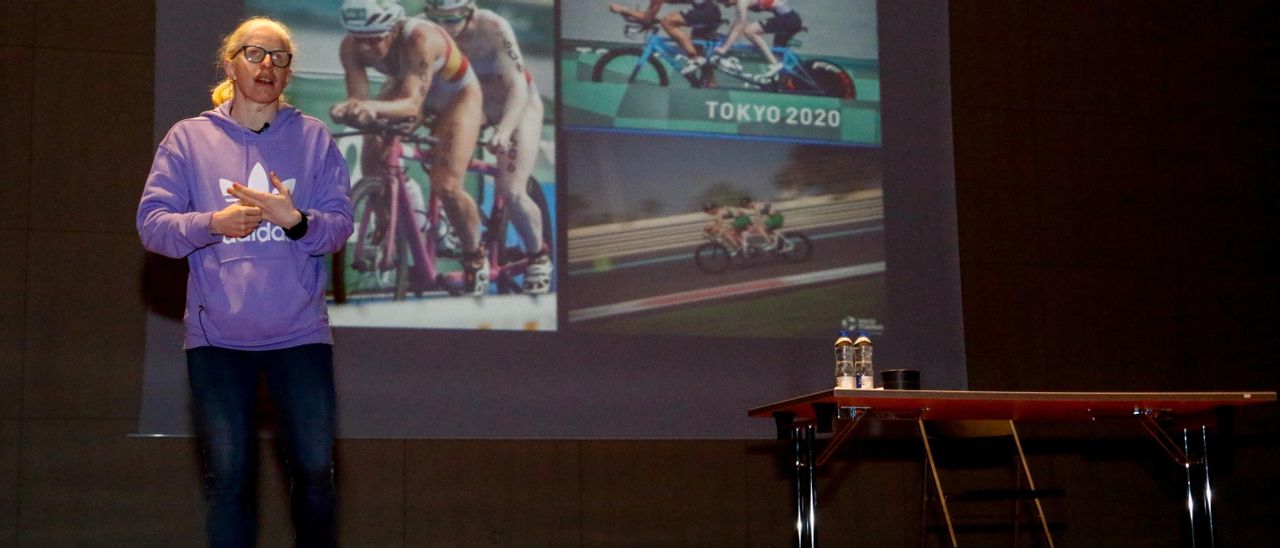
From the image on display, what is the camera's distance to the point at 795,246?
5078 millimetres

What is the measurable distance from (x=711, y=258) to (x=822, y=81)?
2.93 feet

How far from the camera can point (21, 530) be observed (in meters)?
4.21

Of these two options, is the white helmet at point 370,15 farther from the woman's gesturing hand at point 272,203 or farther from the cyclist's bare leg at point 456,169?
the woman's gesturing hand at point 272,203

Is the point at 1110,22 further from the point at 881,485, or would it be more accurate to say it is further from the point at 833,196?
the point at 881,485

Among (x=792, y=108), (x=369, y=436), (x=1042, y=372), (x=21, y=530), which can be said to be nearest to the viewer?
(x=21, y=530)

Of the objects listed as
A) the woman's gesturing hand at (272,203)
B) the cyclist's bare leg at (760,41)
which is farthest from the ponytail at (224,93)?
the cyclist's bare leg at (760,41)

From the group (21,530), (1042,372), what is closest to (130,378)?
(21,530)

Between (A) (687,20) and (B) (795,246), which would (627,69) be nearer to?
(A) (687,20)

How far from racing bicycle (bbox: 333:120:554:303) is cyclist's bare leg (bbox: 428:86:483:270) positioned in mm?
23

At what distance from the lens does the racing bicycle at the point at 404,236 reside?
455 cm

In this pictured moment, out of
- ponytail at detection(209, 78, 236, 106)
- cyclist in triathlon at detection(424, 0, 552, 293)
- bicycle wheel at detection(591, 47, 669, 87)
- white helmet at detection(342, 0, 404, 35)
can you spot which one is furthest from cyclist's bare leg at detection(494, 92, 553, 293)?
ponytail at detection(209, 78, 236, 106)

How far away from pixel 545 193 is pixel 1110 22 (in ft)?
9.24

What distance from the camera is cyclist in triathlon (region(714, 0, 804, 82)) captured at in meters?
5.09

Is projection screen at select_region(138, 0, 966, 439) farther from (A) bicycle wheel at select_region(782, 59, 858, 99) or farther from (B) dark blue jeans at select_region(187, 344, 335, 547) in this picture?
(B) dark blue jeans at select_region(187, 344, 335, 547)
